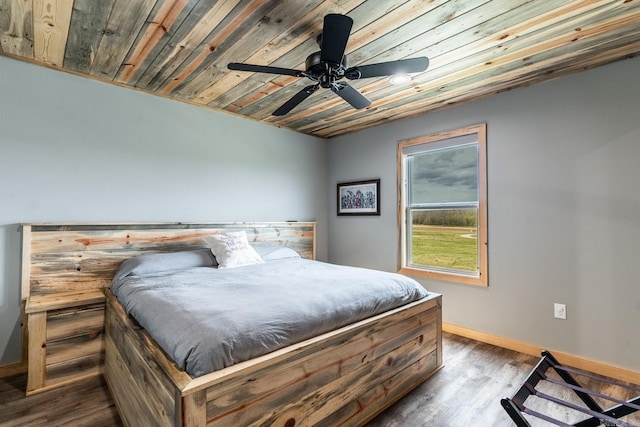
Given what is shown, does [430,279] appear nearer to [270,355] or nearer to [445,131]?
[445,131]

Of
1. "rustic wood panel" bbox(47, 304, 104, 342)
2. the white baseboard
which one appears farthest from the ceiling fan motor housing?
the white baseboard

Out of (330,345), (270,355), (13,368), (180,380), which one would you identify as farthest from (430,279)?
(13,368)

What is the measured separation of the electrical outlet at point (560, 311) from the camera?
2.56 meters

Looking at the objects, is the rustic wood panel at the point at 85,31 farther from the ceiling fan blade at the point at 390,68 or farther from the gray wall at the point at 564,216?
the gray wall at the point at 564,216

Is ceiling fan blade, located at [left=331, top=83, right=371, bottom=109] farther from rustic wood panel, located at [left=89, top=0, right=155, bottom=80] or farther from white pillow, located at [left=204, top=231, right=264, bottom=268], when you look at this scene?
white pillow, located at [left=204, top=231, right=264, bottom=268]

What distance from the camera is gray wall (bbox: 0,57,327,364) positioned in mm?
2332

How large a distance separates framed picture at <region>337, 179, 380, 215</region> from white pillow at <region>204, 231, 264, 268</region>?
1625 mm

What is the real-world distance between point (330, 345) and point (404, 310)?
0.70m

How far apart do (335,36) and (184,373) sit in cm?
172

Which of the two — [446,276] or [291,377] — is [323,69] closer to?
[291,377]

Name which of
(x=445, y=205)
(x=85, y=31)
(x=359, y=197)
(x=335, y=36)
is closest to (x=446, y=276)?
(x=445, y=205)

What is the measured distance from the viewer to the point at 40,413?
6.20 ft

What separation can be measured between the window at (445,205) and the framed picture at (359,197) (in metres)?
0.36

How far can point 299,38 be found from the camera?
6.69 ft
